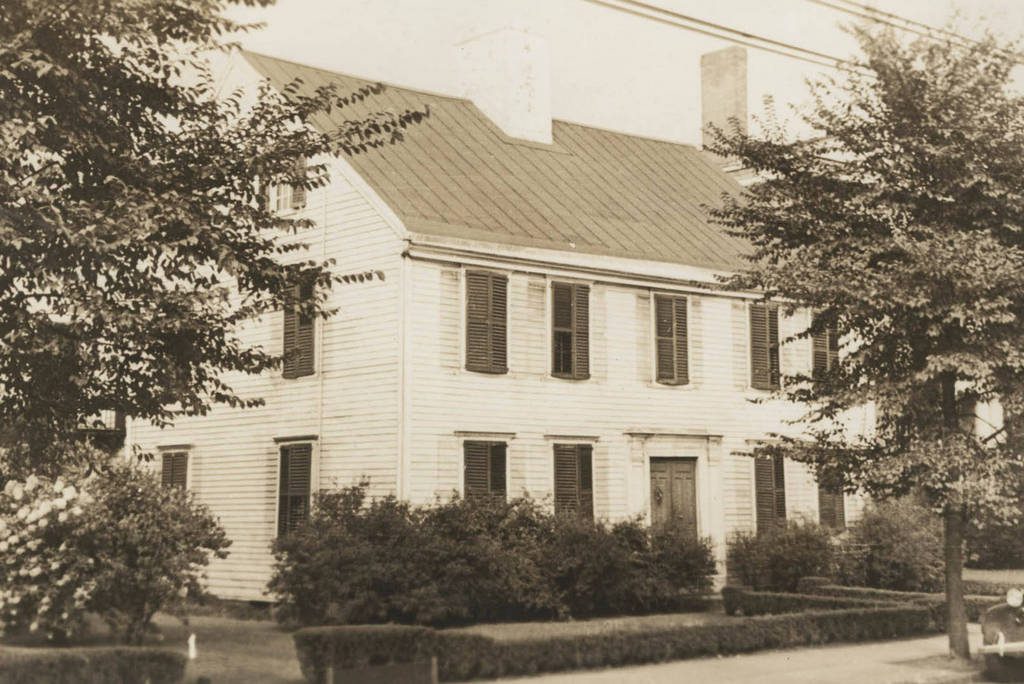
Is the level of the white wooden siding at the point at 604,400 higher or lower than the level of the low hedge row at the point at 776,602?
higher

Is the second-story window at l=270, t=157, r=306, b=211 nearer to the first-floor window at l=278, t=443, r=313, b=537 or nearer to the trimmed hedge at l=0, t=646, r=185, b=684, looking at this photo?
the first-floor window at l=278, t=443, r=313, b=537

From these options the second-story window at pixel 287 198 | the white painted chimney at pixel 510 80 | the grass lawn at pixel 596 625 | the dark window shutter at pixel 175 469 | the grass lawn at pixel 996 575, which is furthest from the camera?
the grass lawn at pixel 996 575

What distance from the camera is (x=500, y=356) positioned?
22.6 meters

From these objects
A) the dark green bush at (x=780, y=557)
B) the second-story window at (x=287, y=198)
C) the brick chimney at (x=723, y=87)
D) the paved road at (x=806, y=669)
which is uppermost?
the brick chimney at (x=723, y=87)

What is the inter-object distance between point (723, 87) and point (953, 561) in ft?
63.1

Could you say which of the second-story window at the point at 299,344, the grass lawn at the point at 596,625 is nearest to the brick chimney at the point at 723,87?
the second-story window at the point at 299,344

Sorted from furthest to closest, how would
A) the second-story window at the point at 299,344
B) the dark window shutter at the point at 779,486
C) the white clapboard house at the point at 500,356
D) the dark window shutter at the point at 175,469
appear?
the dark window shutter at the point at 779,486
the dark window shutter at the point at 175,469
the second-story window at the point at 299,344
the white clapboard house at the point at 500,356

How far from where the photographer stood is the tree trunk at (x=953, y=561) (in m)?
16.6

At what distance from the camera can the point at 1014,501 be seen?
16.6m

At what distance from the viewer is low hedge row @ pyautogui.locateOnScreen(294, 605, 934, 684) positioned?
45.2 ft

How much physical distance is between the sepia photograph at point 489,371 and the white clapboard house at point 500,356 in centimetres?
8

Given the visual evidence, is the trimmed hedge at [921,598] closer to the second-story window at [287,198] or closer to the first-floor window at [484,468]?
the first-floor window at [484,468]

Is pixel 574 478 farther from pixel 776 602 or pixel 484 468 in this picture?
pixel 776 602

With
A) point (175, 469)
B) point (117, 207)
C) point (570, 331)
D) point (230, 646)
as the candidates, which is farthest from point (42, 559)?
point (570, 331)
